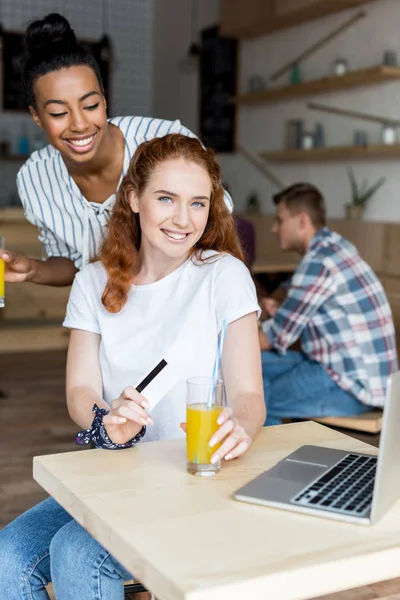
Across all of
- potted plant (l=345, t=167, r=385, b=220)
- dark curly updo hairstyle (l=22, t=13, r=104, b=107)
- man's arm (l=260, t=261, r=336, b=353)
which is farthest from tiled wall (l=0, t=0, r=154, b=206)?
dark curly updo hairstyle (l=22, t=13, r=104, b=107)

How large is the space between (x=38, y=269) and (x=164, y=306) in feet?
2.06

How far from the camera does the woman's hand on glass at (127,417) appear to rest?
4.01 ft

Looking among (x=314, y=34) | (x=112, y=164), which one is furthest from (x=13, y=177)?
(x=112, y=164)

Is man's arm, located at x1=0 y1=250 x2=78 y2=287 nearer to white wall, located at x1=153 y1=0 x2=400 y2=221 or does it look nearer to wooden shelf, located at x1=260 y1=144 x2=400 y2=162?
wooden shelf, located at x1=260 y1=144 x2=400 y2=162

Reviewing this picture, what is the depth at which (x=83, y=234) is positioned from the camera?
86.2 inches

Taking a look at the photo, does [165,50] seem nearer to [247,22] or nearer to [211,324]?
[247,22]

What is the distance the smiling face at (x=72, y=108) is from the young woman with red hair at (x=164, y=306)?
28 centimetres

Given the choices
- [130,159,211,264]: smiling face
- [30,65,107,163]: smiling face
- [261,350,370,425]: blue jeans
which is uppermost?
[30,65,107,163]: smiling face

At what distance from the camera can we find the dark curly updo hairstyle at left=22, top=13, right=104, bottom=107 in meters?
1.91

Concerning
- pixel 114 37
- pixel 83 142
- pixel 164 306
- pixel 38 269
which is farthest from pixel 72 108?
pixel 114 37

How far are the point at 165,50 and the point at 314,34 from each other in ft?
7.74

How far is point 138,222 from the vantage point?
1782 mm

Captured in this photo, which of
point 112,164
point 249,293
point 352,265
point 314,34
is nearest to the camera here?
point 249,293

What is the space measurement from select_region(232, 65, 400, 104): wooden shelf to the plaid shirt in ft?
7.61
